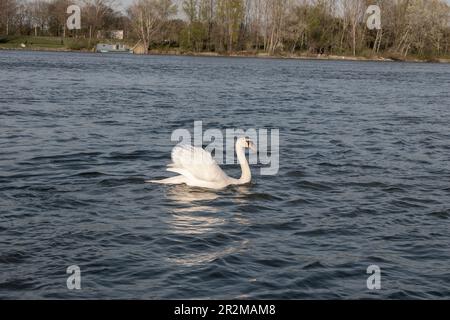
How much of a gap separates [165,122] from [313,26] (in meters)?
93.6

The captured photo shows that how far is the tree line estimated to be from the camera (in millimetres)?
112438

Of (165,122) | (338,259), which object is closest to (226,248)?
(338,259)

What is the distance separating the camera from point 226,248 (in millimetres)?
10008

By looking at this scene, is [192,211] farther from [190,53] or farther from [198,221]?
[190,53]

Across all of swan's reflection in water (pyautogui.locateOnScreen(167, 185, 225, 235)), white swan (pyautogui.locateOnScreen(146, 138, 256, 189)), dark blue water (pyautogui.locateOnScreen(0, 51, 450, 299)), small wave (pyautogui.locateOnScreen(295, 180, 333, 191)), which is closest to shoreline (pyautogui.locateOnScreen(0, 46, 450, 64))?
dark blue water (pyautogui.locateOnScreen(0, 51, 450, 299))

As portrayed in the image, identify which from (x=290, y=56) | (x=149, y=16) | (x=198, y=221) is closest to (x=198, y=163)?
(x=198, y=221)

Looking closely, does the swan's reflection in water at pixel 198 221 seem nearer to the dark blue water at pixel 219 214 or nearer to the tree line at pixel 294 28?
the dark blue water at pixel 219 214

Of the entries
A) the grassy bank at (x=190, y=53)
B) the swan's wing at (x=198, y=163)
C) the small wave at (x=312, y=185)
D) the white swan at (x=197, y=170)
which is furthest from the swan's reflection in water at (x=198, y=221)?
the grassy bank at (x=190, y=53)

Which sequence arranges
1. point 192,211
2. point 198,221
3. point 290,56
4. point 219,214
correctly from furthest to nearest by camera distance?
point 290,56, point 192,211, point 219,214, point 198,221

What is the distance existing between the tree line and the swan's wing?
98755mm

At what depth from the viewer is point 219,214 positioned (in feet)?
39.3

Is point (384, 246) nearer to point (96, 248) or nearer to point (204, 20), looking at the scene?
point (96, 248)

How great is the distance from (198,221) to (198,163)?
2326mm
